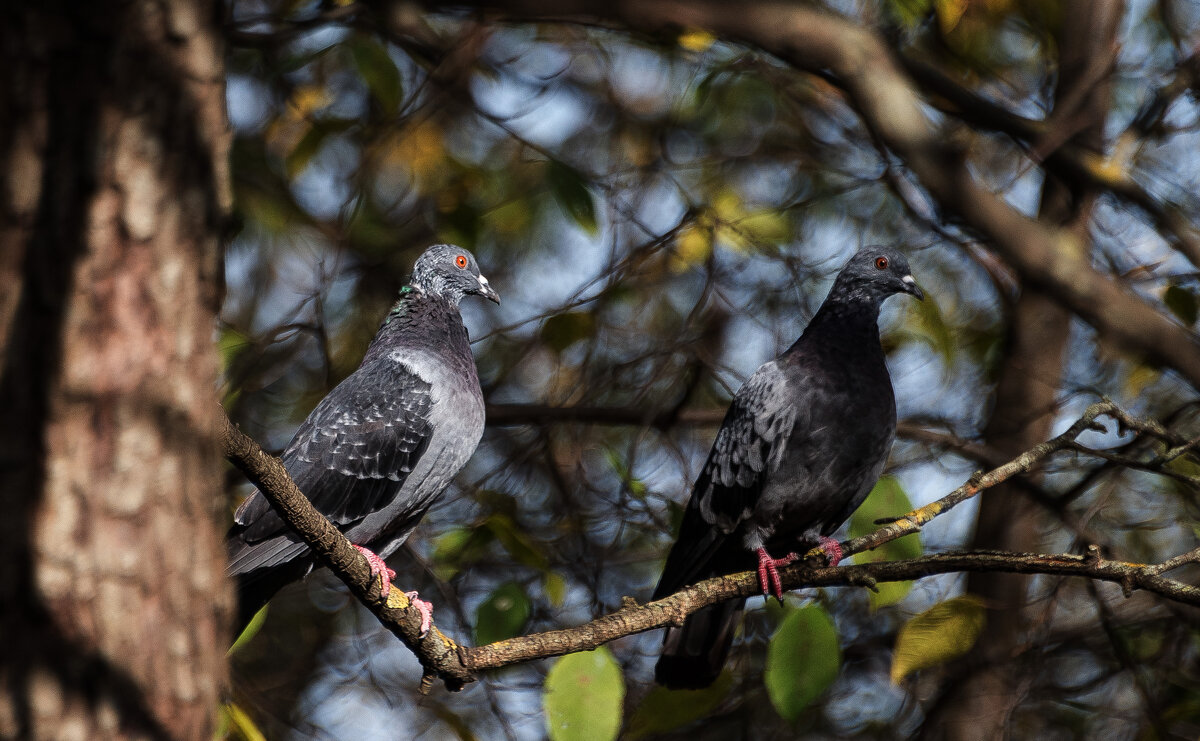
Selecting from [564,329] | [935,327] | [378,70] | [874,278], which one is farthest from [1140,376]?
[378,70]

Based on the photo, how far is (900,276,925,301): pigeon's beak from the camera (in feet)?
15.9

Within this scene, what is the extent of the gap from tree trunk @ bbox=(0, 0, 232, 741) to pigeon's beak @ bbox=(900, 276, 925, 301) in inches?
141

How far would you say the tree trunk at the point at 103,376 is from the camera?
6.33 feet

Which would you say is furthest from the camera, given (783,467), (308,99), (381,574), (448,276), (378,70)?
(308,99)

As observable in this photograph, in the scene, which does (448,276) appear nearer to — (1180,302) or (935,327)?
(935,327)

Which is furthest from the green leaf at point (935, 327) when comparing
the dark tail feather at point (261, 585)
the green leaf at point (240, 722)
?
the green leaf at point (240, 722)

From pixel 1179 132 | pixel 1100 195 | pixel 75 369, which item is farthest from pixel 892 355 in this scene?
pixel 75 369

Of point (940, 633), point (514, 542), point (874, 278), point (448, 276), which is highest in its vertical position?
point (874, 278)

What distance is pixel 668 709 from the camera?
4070 millimetres

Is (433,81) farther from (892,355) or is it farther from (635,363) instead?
(892,355)

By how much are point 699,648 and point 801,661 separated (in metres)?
1.25

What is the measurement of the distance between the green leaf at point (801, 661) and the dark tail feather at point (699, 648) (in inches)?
44.7

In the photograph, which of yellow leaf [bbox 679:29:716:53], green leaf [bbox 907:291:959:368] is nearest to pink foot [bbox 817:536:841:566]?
green leaf [bbox 907:291:959:368]

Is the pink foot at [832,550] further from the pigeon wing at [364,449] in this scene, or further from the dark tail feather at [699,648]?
the pigeon wing at [364,449]
